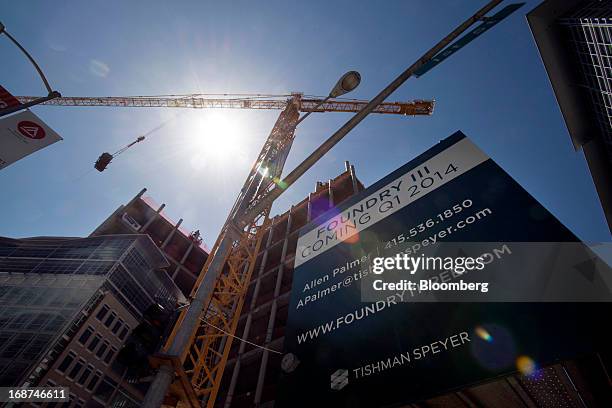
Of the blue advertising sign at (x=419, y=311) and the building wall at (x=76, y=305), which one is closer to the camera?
the blue advertising sign at (x=419, y=311)

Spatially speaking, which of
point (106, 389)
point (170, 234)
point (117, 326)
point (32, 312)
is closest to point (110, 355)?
point (117, 326)

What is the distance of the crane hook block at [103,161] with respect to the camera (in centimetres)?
3744

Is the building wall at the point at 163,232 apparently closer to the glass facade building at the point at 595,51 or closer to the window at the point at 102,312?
the window at the point at 102,312

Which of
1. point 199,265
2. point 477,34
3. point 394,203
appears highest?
point 199,265

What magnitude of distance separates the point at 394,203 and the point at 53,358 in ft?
159

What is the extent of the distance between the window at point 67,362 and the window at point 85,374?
2701mm

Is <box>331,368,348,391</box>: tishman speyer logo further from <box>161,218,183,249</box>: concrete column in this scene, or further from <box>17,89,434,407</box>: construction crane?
<box>161,218,183,249</box>: concrete column

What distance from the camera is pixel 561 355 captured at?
396 cm

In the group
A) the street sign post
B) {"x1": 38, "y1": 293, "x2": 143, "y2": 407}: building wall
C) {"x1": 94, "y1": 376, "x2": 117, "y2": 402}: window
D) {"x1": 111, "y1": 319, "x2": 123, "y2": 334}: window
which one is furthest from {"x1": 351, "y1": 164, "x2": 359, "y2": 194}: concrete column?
{"x1": 94, "y1": 376, "x2": 117, "y2": 402}: window

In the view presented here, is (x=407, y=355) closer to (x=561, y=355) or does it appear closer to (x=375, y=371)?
(x=375, y=371)

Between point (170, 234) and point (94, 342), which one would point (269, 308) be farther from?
point (170, 234)

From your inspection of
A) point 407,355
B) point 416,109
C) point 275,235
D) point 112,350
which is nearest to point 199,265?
point 112,350

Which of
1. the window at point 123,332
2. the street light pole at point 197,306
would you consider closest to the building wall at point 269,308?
the street light pole at point 197,306

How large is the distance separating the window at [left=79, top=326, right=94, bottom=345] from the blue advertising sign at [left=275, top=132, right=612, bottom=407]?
155 ft
